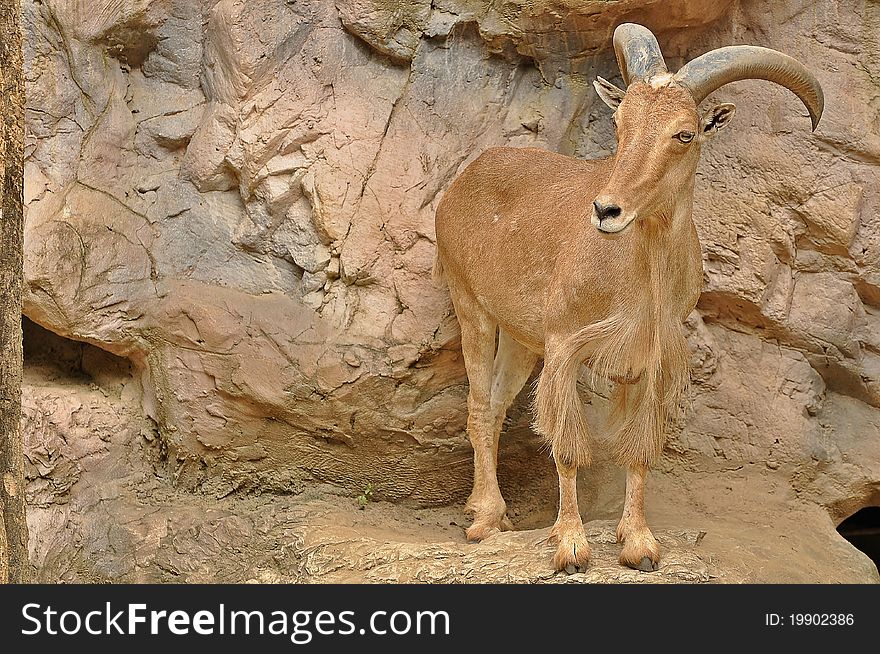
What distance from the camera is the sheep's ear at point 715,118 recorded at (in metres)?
5.73

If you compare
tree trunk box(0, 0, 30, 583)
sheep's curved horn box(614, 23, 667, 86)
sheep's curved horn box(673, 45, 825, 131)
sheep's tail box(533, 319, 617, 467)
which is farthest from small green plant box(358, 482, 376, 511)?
sheep's curved horn box(673, 45, 825, 131)

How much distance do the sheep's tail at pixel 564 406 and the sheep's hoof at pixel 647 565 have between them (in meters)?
0.61

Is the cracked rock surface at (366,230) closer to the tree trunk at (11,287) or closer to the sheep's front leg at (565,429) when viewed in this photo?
the sheep's front leg at (565,429)

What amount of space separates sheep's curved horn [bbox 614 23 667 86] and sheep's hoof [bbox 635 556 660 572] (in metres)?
2.54

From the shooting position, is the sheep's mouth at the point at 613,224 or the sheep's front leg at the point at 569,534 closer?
the sheep's mouth at the point at 613,224

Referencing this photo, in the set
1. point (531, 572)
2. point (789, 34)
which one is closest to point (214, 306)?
point (531, 572)

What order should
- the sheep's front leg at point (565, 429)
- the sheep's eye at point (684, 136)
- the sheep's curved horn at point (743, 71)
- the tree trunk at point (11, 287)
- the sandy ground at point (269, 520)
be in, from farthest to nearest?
the sandy ground at point (269, 520), the sheep's front leg at point (565, 429), the sheep's curved horn at point (743, 71), the sheep's eye at point (684, 136), the tree trunk at point (11, 287)

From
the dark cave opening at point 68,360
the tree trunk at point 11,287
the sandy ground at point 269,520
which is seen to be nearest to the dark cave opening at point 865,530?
the sandy ground at point 269,520

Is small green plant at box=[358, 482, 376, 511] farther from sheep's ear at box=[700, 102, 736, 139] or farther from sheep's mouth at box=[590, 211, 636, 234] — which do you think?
sheep's ear at box=[700, 102, 736, 139]

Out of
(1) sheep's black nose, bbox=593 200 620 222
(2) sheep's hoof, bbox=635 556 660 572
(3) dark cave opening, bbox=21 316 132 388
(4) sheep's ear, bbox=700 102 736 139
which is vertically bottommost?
(2) sheep's hoof, bbox=635 556 660 572

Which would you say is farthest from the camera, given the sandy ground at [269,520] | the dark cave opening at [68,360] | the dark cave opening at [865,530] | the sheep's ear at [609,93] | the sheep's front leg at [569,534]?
the dark cave opening at [865,530]

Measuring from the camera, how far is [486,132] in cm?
802

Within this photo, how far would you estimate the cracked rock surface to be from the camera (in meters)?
7.63

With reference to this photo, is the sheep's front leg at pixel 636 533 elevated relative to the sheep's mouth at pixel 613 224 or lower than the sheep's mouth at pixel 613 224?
lower
